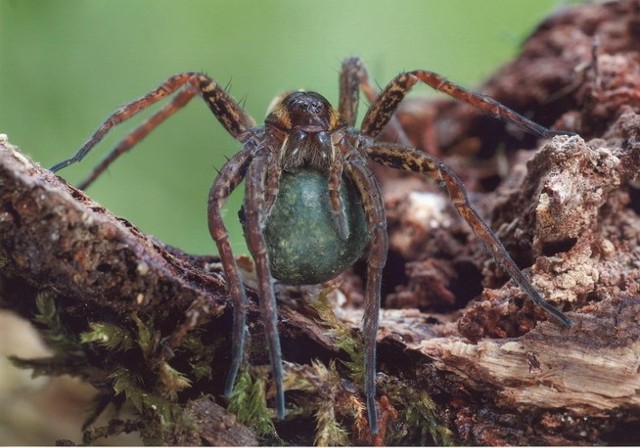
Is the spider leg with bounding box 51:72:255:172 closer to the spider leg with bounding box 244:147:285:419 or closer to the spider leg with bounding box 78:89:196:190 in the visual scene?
the spider leg with bounding box 78:89:196:190

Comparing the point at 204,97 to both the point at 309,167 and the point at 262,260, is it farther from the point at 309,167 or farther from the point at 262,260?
the point at 262,260

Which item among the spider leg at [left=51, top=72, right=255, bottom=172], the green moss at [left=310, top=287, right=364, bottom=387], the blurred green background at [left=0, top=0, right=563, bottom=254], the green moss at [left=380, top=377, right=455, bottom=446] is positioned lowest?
the green moss at [left=380, top=377, right=455, bottom=446]

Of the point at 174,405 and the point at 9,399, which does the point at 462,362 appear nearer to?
the point at 174,405

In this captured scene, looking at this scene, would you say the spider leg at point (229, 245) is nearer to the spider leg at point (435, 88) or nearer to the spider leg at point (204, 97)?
the spider leg at point (204, 97)

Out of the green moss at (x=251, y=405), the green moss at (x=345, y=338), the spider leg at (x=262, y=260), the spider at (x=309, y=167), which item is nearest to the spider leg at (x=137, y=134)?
the spider at (x=309, y=167)

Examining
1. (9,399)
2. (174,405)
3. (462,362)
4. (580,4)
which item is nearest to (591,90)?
(580,4)

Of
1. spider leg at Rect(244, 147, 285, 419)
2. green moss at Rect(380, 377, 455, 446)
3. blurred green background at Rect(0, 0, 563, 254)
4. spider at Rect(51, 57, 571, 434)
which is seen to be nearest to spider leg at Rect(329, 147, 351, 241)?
spider at Rect(51, 57, 571, 434)
